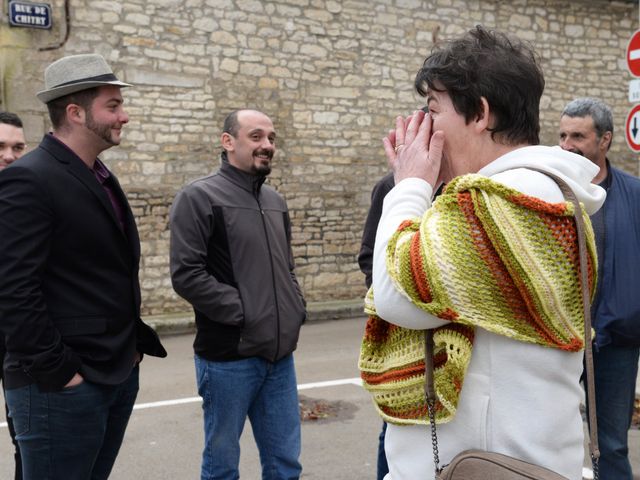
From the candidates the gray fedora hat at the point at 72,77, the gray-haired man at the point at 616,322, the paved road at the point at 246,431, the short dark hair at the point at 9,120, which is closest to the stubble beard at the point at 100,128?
the gray fedora hat at the point at 72,77

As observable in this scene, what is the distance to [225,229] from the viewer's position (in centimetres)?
384

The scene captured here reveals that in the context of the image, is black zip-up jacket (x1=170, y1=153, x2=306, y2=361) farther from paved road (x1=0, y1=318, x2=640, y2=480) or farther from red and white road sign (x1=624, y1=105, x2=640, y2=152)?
red and white road sign (x1=624, y1=105, x2=640, y2=152)

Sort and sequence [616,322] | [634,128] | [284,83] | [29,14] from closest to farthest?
[616,322], [634,128], [29,14], [284,83]

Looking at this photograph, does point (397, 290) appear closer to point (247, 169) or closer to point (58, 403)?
point (58, 403)

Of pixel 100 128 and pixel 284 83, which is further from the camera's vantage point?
pixel 284 83

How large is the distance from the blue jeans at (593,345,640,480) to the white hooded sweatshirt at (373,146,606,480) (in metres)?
1.96

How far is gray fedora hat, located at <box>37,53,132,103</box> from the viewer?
2.97 metres

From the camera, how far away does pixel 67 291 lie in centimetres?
276

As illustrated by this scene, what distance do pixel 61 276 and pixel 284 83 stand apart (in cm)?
922

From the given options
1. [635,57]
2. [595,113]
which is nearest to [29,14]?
[635,57]

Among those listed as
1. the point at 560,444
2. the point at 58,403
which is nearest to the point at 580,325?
the point at 560,444

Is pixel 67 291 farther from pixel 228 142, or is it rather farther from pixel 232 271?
pixel 228 142

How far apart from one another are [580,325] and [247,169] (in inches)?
99.1

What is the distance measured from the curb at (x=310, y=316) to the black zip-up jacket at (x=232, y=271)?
6.21m
